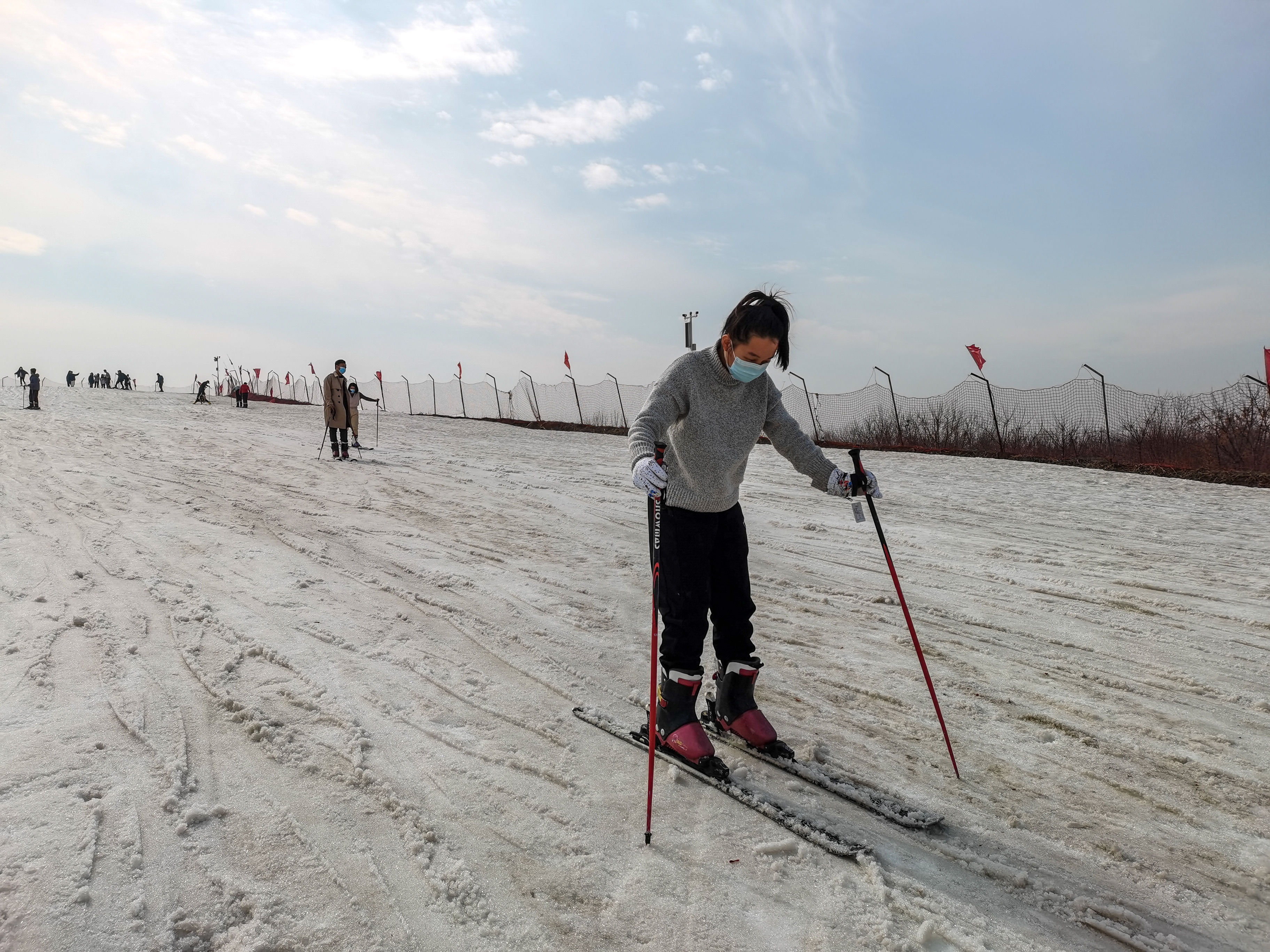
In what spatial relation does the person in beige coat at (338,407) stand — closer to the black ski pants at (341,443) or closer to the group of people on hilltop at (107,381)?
the black ski pants at (341,443)

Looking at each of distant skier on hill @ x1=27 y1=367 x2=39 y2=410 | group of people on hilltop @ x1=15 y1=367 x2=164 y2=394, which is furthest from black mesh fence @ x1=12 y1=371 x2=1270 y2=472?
group of people on hilltop @ x1=15 y1=367 x2=164 y2=394

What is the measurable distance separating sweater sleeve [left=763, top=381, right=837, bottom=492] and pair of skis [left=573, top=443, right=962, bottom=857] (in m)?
0.17

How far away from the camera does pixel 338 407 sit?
13.8 m

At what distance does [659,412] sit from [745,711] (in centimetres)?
141

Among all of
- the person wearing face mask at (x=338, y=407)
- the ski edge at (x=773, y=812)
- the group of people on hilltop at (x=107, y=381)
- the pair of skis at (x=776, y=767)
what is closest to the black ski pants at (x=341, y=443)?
the person wearing face mask at (x=338, y=407)

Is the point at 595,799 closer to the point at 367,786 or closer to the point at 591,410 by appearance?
the point at 367,786

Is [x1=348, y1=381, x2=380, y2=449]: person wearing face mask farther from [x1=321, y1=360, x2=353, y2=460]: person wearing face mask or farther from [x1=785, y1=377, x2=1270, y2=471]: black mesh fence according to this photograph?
[x1=785, y1=377, x2=1270, y2=471]: black mesh fence

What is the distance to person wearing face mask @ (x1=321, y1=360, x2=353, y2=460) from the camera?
539 inches

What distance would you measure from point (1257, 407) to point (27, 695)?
17.6 meters

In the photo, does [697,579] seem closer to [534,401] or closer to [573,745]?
Result: [573,745]

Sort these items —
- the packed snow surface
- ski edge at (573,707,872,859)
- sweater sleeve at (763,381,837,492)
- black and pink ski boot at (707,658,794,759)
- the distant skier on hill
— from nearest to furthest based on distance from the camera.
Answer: the packed snow surface
ski edge at (573,707,872,859)
black and pink ski boot at (707,658,794,759)
sweater sleeve at (763,381,837,492)
the distant skier on hill

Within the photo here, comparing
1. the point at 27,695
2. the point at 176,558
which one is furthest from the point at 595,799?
the point at 176,558

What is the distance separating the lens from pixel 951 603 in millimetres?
5883

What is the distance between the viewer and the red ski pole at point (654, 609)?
108 inches
